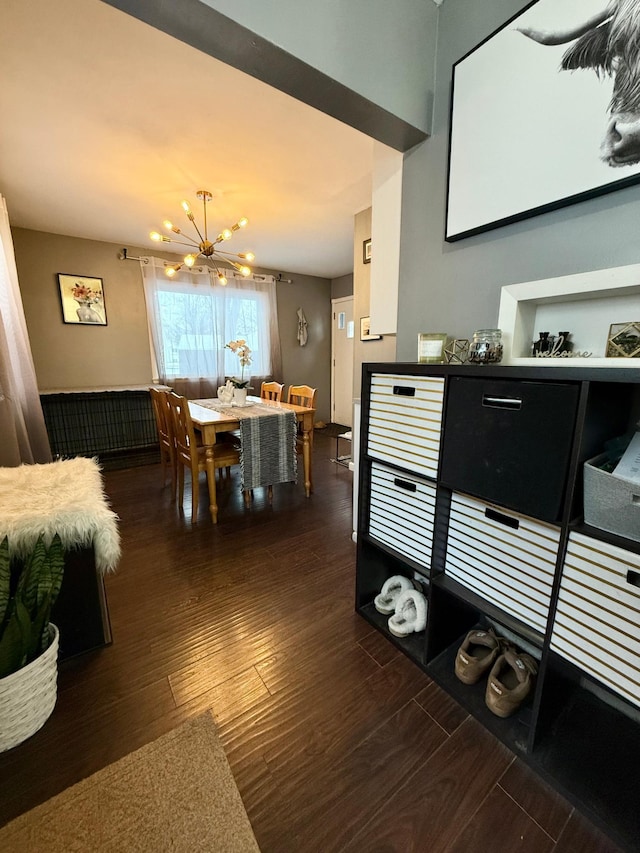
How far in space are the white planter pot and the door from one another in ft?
15.3

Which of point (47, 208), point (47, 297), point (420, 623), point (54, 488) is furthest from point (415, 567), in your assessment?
point (47, 297)

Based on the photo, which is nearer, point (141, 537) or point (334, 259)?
point (141, 537)

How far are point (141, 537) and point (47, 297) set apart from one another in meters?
3.22

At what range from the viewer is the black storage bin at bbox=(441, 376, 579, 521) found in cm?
83

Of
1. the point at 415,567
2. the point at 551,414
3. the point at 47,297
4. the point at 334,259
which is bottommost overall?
the point at 415,567

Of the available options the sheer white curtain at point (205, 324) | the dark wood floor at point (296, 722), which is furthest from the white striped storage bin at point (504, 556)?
the sheer white curtain at point (205, 324)

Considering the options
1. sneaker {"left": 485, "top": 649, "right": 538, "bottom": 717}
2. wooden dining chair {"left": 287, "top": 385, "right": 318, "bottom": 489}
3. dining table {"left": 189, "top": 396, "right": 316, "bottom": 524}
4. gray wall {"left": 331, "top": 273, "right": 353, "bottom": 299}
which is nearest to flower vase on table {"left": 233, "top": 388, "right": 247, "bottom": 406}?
dining table {"left": 189, "top": 396, "right": 316, "bottom": 524}

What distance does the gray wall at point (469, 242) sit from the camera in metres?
0.93

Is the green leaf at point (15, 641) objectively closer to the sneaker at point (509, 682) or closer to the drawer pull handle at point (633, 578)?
the sneaker at point (509, 682)

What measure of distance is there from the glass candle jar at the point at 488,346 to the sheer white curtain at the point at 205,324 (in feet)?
13.6

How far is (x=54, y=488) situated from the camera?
1.37m

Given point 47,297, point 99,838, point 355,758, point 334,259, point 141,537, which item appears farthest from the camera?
point 334,259

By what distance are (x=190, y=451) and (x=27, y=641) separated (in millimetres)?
1451

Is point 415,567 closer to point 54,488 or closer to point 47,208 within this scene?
point 54,488
